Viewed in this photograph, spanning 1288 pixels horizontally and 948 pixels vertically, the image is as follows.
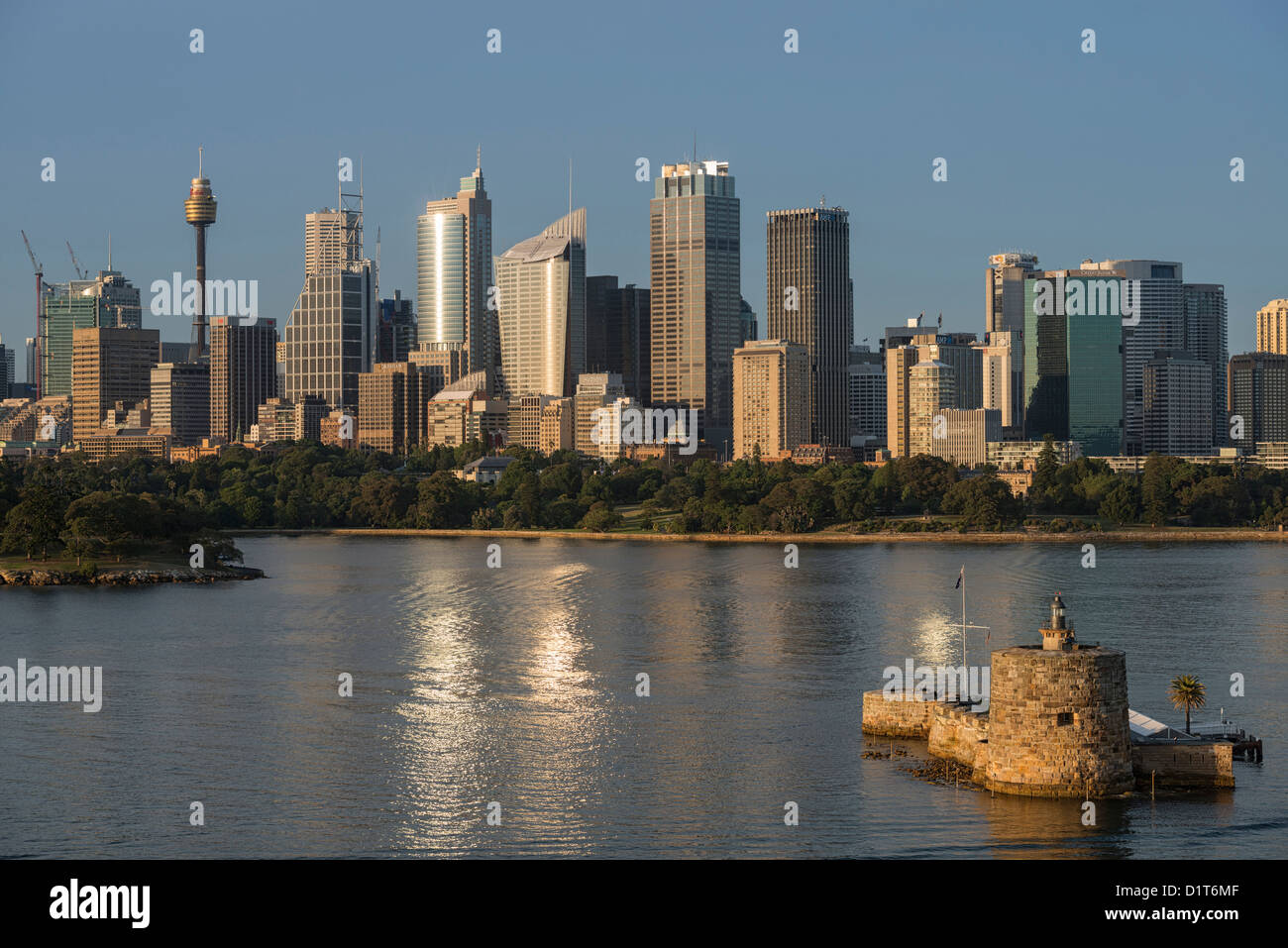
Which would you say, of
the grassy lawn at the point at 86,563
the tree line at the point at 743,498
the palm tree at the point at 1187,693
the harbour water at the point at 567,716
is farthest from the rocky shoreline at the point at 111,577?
the palm tree at the point at 1187,693

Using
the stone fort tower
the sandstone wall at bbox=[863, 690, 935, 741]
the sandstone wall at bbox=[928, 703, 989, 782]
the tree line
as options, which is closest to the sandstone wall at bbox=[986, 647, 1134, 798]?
the stone fort tower

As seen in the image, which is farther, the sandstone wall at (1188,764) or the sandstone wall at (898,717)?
the sandstone wall at (898,717)

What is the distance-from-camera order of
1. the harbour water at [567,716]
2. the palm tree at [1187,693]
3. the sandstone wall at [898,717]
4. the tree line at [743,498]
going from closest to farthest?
the harbour water at [567,716] → the palm tree at [1187,693] → the sandstone wall at [898,717] → the tree line at [743,498]

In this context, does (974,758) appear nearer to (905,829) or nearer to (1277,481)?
(905,829)

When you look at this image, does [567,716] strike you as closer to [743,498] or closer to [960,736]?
[960,736]

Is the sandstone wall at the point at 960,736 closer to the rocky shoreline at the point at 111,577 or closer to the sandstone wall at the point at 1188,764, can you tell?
the sandstone wall at the point at 1188,764

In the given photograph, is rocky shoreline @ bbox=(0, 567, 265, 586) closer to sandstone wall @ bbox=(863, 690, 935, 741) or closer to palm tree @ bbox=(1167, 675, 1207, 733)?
sandstone wall @ bbox=(863, 690, 935, 741)
